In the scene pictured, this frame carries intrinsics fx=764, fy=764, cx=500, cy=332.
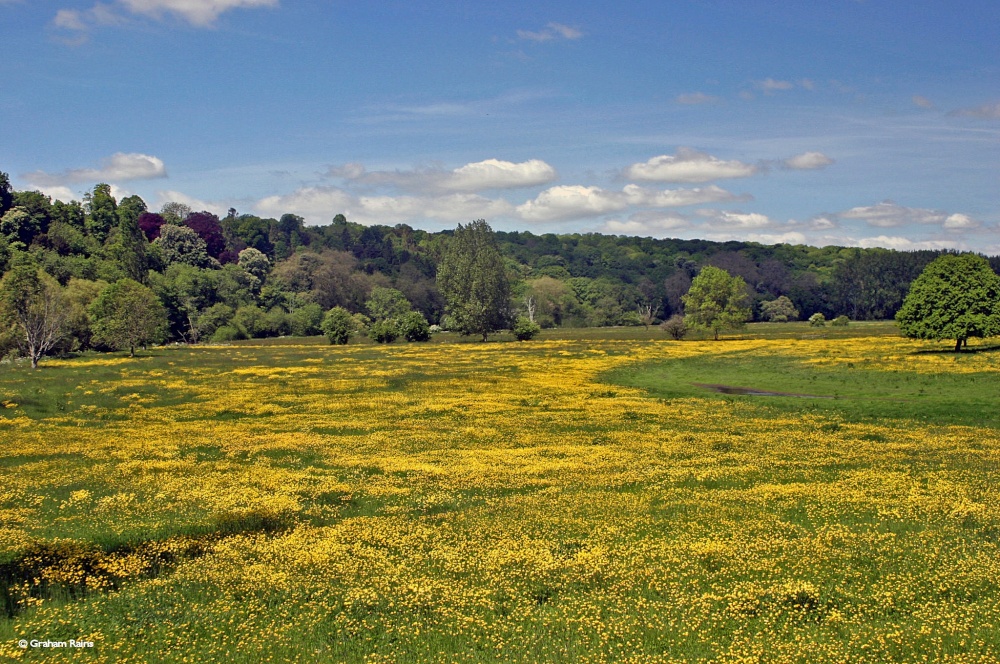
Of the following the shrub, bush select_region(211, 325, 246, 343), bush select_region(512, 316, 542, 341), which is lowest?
bush select_region(211, 325, 246, 343)

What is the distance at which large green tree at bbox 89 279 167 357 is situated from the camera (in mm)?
98562

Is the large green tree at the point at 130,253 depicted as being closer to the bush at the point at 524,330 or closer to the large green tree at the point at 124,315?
the large green tree at the point at 124,315

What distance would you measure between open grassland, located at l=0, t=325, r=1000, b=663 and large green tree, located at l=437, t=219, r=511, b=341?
8348cm

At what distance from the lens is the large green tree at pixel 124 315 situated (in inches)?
3880

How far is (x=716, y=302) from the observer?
112250mm

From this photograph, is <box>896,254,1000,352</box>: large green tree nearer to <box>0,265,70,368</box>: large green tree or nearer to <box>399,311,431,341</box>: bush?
<box>399,311,431,341</box>: bush

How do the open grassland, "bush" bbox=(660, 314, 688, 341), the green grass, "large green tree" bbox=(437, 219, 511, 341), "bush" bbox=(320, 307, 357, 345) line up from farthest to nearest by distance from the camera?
"large green tree" bbox=(437, 219, 511, 341)
"bush" bbox=(320, 307, 357, 345)
"bush" bbox=(660, 314, 688, 341)
the green grass
the open grassland

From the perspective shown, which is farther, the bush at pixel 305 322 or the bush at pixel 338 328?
the bush at pixel 305 322

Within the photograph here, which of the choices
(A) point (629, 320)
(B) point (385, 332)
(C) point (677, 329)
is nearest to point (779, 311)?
(A) point (629, 320)

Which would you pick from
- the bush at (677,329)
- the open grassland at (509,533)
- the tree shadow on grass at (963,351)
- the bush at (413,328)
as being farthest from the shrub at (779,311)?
the open grassland at (509,533)

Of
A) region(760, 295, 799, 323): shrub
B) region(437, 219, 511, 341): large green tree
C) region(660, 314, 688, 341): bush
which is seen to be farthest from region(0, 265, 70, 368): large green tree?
region(760, 295, 799, 323): shrub

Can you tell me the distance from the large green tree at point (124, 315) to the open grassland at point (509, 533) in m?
63.5

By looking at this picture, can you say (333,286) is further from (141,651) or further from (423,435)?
(141,651)

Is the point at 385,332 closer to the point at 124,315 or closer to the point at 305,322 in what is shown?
the point at 124,315
